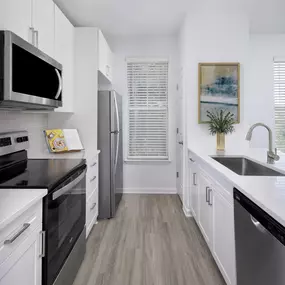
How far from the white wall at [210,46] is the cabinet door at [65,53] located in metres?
1.42

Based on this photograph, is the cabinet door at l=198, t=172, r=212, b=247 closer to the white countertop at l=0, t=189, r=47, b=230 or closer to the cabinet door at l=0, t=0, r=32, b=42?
the white countertop at l=0, t=189, r=47, b=230

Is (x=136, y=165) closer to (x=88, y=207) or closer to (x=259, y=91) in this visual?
(x=88, y=207)

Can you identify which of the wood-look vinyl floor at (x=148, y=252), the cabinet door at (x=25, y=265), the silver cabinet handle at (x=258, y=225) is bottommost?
the wood-look vinyl floor at (x=148, y=252)

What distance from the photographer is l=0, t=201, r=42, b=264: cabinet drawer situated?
947 millimetres

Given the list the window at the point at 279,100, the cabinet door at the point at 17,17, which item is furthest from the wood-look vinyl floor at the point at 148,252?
the window at the point at 279,100

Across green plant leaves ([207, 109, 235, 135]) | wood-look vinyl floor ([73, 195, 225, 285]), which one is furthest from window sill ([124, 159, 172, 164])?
green plant leaves ([207, 109, 235, 135])

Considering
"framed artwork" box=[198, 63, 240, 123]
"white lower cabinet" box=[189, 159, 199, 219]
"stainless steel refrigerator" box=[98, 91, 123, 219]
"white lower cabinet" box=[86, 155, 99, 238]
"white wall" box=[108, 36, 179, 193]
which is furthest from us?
"white wall" box=[108, 36, 179, 193]

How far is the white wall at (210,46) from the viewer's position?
3.17m

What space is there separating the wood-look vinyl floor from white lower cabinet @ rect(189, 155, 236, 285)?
0.20 m

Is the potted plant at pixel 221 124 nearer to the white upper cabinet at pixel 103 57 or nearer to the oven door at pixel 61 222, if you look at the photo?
the white upper cabinet at pixel 103 57

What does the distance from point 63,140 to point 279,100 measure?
3.34m

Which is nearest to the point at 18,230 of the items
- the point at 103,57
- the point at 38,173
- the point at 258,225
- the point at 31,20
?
the point at 38,173

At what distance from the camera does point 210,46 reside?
3.21 meters

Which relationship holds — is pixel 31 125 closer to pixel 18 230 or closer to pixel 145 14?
pixel 18 230
